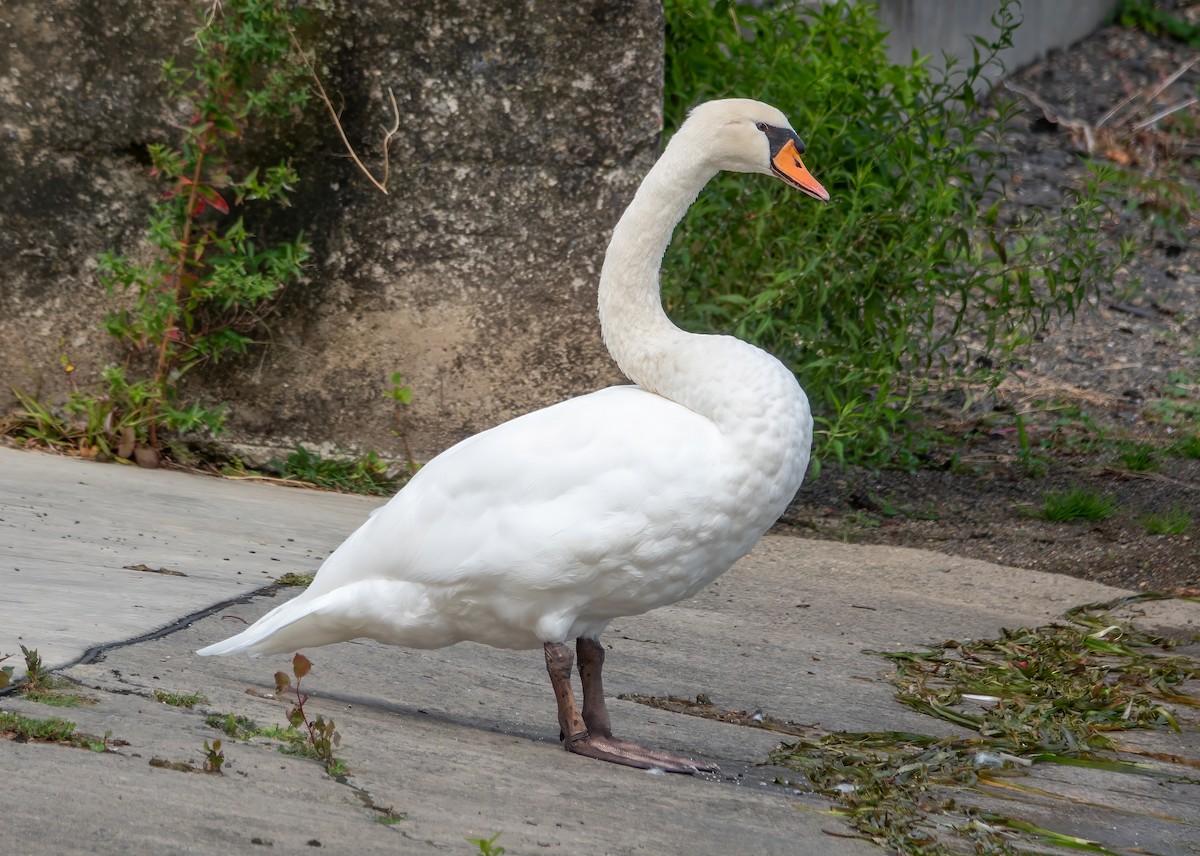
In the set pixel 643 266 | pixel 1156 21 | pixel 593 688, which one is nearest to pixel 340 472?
pixel 643 266

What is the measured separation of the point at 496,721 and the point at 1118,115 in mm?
11670

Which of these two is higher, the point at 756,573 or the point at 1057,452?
the point at 1057,452

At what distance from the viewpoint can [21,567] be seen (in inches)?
153

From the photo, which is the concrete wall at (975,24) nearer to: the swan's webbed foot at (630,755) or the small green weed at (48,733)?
the swan's webbed foot at (630,755)

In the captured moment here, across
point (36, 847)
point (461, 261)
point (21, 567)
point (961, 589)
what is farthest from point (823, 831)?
point (461, 261)

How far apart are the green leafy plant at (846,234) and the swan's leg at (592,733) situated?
7.71 feet

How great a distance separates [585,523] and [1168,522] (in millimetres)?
3767

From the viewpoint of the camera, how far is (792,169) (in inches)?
148

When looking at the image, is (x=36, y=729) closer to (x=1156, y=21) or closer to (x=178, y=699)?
(x=178, y=699)

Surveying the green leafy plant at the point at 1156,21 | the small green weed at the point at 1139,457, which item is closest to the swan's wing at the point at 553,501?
the small green weed at the point at 1139,457

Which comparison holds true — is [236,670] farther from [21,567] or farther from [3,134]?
[3,134]

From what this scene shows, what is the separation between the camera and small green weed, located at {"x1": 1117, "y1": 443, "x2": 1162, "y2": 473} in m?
7.02

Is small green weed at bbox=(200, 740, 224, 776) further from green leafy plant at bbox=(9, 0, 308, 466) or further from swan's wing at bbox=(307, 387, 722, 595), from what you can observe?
green leafy plant at bbox=(9, 0, 308, 466)

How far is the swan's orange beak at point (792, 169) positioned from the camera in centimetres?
374
